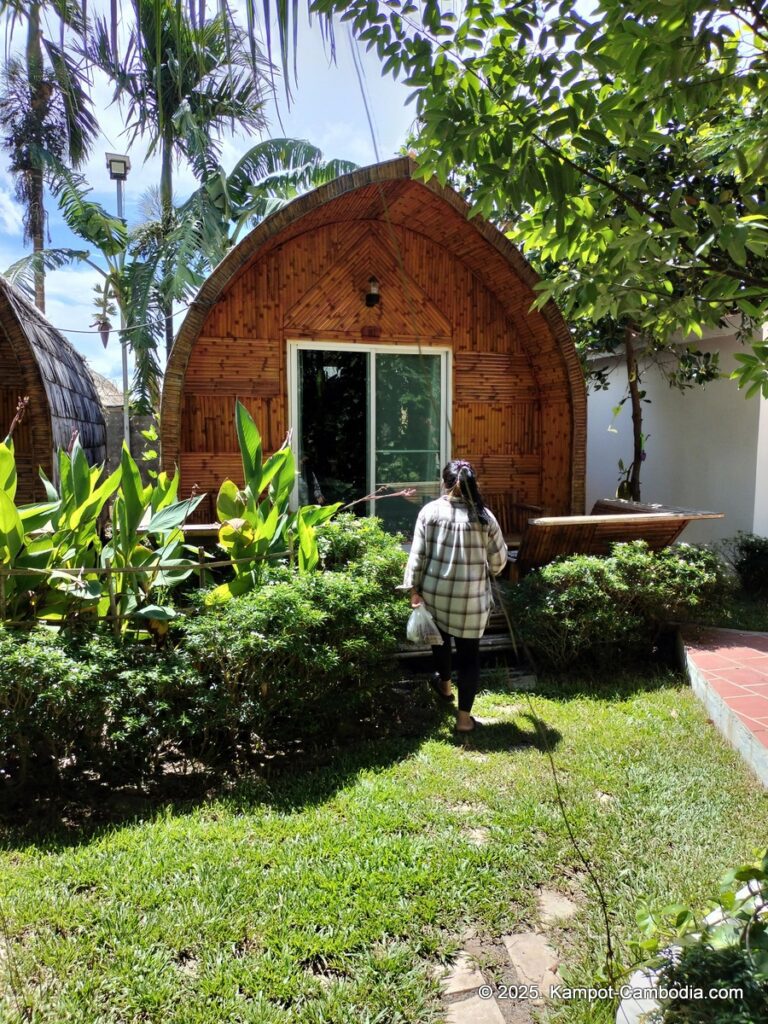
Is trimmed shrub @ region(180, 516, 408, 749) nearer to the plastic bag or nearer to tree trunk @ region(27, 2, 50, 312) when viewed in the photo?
the plastic bag

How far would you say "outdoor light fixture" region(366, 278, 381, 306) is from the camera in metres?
6.66

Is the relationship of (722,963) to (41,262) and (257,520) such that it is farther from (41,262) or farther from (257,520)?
(41,262)

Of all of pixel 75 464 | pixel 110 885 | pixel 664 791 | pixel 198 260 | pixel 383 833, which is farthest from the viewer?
pixel 198 260

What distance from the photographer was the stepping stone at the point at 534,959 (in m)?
2.22

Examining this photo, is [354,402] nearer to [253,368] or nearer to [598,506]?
[253,368]

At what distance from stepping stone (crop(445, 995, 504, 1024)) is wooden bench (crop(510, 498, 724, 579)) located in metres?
3.72

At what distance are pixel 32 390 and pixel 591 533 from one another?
4.99 metres

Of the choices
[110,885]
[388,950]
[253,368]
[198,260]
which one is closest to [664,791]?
[388,950]

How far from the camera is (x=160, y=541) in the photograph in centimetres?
398

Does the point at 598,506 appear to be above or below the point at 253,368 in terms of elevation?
below

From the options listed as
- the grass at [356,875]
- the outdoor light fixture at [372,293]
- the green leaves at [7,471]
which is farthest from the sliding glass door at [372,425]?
the grass at [356,875]

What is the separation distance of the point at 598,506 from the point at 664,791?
4.40 m

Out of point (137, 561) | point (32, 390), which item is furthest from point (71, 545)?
point (32, 390)

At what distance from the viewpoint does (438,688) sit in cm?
478
